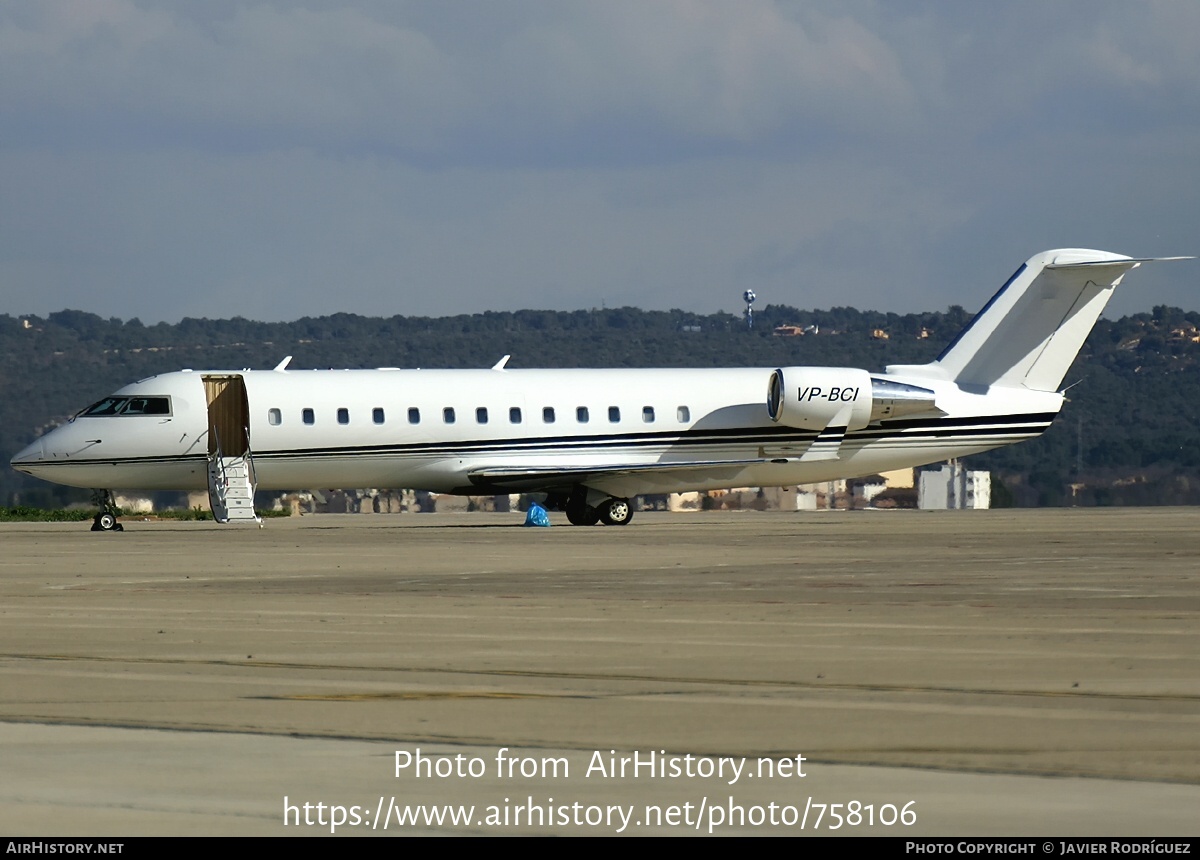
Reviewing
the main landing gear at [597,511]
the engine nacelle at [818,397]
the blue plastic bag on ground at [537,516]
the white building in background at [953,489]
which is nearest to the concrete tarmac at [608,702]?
the engine nacelle at [818,397]

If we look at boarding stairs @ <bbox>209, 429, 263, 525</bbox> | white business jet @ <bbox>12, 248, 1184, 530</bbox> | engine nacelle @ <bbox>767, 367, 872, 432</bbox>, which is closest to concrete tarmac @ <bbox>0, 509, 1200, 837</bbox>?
boarding stairs @ <bbox>209, 429, 263, 525</bbox>

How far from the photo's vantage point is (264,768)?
844 centimetres

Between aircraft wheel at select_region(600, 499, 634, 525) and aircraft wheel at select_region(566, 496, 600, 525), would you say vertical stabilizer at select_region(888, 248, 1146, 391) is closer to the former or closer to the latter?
aircraft wheel at select_region(600, 499, 634, 525)

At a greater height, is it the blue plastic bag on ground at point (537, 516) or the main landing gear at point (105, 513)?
the main landing gear at point (105, 513)

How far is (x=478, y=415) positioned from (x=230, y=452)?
217 inches


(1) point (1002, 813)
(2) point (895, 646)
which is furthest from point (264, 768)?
(2) point (895, 646)

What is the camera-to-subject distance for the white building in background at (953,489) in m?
69.1

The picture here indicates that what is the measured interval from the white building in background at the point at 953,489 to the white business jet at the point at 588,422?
942 inches

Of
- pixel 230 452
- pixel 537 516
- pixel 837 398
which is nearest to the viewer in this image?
pixel 230 452

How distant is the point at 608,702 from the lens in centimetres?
1073

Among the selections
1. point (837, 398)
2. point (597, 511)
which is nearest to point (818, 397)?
point (837, 398)

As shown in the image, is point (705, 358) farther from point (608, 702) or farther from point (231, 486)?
point (608, 702)

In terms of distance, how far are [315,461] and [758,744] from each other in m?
32.8

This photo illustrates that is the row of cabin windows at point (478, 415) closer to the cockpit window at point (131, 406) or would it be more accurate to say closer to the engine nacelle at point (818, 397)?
the engine nacelle at point (818, 397)
